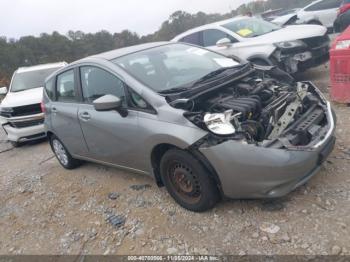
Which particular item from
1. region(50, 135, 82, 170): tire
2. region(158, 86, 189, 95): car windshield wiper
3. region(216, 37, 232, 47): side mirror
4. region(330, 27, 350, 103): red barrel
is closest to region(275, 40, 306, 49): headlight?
region(216, 37, 232, 47): side mirror

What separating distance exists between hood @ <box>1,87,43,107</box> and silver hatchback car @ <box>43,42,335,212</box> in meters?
3.11

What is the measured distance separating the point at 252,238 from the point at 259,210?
1.30 feet

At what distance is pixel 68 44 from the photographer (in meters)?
28.8

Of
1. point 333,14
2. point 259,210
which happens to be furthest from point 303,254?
point 333,14

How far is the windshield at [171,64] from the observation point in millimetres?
4000

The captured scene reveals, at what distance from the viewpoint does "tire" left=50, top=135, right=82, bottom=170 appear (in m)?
5.61

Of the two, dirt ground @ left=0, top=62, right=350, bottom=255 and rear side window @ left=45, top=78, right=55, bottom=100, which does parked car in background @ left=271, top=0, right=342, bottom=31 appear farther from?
rear side window @ left=45, top=78, right=55, bottom=100

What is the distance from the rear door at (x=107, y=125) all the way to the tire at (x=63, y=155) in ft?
2.96

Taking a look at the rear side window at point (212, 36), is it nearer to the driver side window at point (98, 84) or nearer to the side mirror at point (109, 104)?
the driver side window at point (98, 84)

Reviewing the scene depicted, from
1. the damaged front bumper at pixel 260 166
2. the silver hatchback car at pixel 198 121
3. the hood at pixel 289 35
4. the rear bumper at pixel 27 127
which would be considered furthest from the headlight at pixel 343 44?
the rear bumper at pixel 27 127

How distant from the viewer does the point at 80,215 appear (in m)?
4.29

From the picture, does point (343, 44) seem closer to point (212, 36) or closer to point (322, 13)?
point (212, 36)

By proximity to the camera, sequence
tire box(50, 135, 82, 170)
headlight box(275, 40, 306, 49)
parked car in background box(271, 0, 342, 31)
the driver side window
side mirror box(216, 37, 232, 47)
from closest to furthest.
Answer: the driver side window, tire box(50, 135, 82, 170), headlight box(275, 40, 306, 49), side mirror box(216, 37, 232, 47), parked car in background box(271, 0, 342, 31)

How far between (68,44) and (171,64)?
26.6 m
